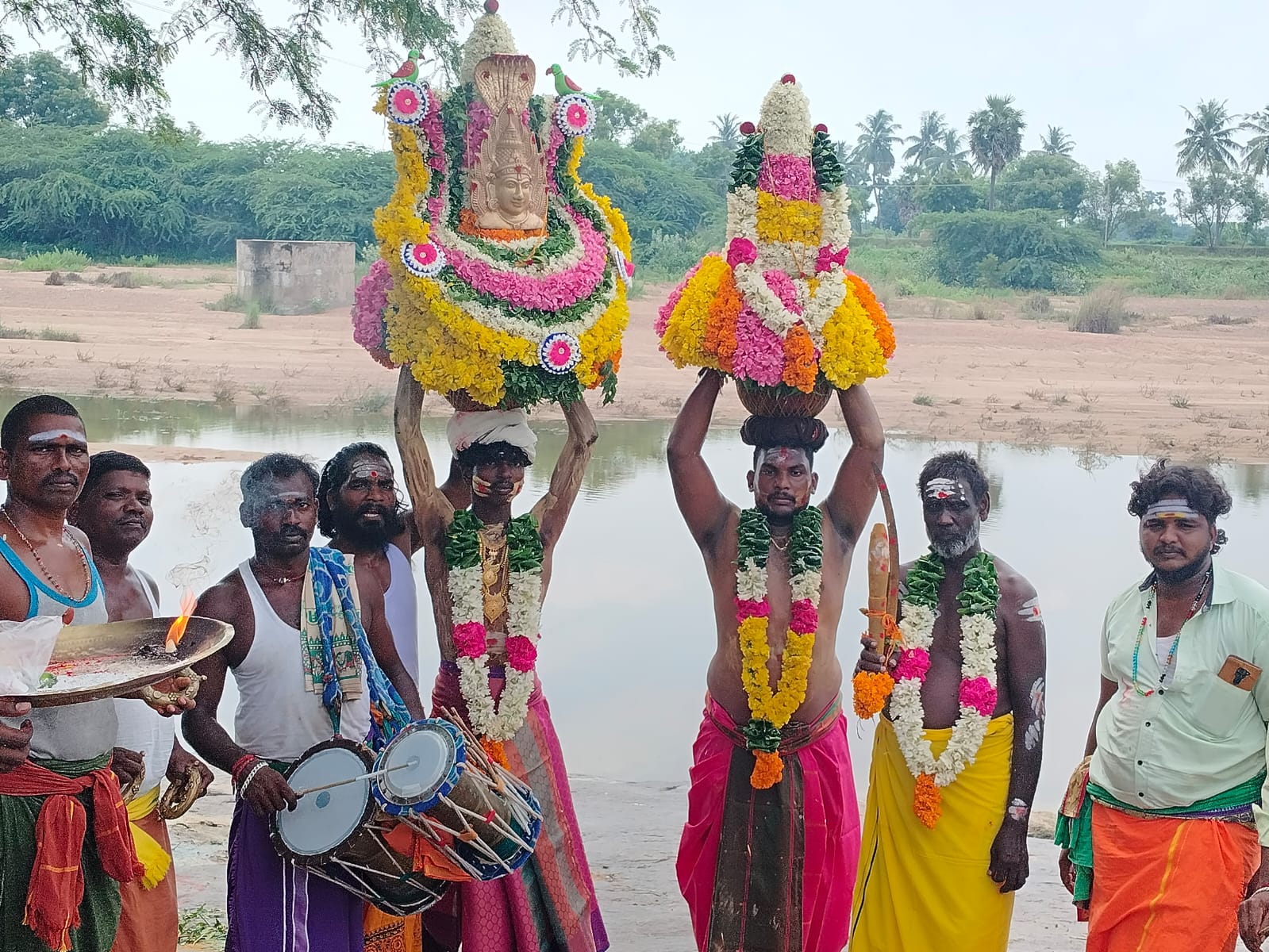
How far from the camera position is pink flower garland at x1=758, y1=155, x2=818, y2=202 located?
442 cm

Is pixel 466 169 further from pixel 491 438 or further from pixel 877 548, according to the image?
pixel 877 548

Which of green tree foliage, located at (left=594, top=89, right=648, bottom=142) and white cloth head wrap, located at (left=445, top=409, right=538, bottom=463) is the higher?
green tree foliage, located at (left=594, top=89, right=648, bottom=142)

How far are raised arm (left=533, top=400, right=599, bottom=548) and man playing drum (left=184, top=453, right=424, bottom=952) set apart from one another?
825mm

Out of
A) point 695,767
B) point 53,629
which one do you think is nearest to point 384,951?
point 695,767

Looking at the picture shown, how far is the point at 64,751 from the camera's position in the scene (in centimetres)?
339

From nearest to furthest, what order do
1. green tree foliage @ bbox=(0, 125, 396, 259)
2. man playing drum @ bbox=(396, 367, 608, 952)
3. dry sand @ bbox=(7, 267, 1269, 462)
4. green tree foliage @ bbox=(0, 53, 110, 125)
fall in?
man playing drum @ bbox=(396, 367, 608, 952)
dry sand @ bbox=(7, 267, 1269, 462)
green tree foliage @ bbox=(0, 53, 110, 125)
green tree foliage @ bbox=(0, 125, 396, 259)

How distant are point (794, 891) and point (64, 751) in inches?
89.1

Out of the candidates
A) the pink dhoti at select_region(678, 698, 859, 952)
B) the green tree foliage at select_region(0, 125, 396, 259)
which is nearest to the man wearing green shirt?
the pink dhoti at select_region(678, 698, 859, 952)

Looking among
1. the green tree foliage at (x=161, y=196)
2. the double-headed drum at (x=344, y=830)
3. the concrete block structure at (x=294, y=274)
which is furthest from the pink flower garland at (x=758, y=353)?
the green tree foliage at (x=161, y=196)

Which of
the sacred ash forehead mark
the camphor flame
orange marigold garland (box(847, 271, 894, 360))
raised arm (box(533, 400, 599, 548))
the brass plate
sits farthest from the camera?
raised arm (box(533, 400, 599, 548))

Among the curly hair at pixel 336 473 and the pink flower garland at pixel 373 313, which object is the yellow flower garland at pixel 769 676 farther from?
the pink flower garland at pixel 373 313

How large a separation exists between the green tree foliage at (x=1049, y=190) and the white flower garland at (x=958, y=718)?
123 ft

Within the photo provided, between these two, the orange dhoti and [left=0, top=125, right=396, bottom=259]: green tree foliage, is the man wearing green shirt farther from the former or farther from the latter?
[left=0, top=125, right=396, bottom=259]: green tree foliage

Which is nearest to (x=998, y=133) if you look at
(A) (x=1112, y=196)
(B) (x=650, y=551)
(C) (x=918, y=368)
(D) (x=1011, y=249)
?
(A) (x=1112, y=196)
